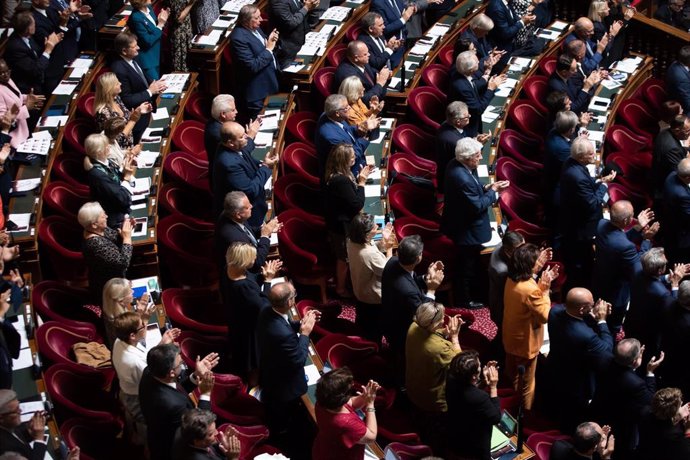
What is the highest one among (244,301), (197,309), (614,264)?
(244,301)

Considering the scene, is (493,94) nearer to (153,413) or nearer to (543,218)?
(543,218)

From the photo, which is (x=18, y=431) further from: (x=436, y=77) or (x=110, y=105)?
(x=436, y=77)

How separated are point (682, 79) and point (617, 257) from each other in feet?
10.0

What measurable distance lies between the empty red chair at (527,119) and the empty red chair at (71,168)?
153 inches

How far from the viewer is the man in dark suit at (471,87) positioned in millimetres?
8859

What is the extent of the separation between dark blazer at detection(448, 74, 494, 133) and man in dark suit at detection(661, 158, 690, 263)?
170 centimetres

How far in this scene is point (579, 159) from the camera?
7.86 meters

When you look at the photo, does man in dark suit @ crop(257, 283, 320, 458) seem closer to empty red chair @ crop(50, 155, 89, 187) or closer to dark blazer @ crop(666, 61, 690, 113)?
empty red chair @ crop(50, 155, 89, 187)

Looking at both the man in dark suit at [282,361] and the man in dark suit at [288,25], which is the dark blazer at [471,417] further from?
the man in dark suit at [288,25]

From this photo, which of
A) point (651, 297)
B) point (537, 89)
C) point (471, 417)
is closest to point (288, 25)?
point (537, 89)

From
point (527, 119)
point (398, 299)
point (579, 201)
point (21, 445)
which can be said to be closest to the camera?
point (21, 445)

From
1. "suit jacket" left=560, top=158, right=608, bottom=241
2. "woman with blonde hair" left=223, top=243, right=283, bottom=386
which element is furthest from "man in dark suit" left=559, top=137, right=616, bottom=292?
"woman with blonde hair" left=223, top=243, right=283, bottom=386

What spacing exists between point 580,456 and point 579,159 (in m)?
2.94

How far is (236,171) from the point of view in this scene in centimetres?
734
